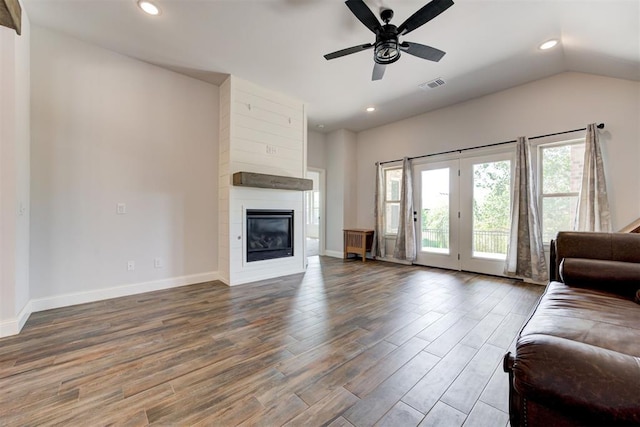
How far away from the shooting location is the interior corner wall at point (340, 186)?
6145mm

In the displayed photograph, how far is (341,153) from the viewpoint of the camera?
6168 mm

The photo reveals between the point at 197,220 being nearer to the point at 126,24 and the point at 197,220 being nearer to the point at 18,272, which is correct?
the point at 18,272

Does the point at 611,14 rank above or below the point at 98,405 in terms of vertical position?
above

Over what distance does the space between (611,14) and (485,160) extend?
2.29m

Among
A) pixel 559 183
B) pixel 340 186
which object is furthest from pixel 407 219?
pixel 559 183

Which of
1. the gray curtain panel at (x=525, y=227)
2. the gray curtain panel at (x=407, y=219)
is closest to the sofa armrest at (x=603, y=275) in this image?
the gray curtain panel at (x=525, y=227)

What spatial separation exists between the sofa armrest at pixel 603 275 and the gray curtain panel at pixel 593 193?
6.04ft

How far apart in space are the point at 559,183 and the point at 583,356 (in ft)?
13.1

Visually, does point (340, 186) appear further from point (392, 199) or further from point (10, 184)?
point (10, 184)

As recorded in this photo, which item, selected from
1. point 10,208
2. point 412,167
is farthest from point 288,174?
point 10,208

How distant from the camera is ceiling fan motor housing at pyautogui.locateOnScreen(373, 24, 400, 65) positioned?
95.3 inches

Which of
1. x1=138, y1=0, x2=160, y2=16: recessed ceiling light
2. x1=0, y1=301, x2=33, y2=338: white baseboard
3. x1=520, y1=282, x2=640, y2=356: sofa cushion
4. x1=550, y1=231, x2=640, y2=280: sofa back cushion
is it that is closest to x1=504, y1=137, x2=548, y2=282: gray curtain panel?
x1=550, y1=231, x2=640, y2=280: sofa back cushion

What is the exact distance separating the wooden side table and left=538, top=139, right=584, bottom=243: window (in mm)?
2948

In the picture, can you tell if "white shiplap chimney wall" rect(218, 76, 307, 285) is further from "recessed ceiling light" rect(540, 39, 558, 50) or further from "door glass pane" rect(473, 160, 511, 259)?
"recessed ceiling light" rect(540, 39, 558, 50)
